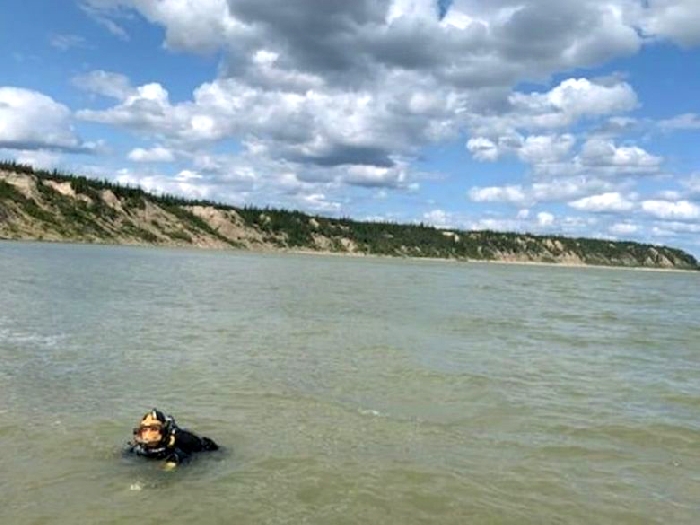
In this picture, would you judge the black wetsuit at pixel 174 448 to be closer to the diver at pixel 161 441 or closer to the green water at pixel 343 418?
the diver at pixel 161 441

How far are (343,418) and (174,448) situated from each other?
16.3 feet

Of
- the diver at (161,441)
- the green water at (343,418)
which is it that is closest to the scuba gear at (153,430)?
the diver at (161,441)

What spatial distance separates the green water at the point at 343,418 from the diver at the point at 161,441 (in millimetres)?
272

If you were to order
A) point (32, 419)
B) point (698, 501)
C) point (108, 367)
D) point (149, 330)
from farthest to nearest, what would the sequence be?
point (149, 330), point (108, 367), point (32, 419), point (698, 501)

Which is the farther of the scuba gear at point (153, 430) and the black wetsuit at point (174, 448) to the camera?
the black wetsuit at point (174, 448)

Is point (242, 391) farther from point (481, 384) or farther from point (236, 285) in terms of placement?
point (236, 285)

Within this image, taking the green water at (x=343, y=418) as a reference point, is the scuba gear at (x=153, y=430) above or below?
above

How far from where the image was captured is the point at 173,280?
190ft

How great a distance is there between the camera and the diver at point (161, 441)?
1211 cm

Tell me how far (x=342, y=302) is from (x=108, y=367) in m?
26.8

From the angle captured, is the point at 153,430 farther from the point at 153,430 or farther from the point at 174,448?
the point at 174,448

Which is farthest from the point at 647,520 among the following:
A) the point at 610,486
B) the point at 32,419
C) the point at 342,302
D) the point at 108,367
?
the point at 342,302

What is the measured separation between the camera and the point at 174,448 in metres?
12.5

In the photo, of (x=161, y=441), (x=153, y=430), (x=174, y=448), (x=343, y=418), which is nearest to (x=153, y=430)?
(x=153, y=430)
